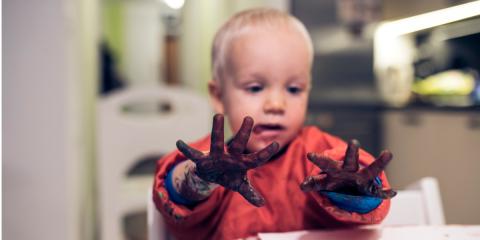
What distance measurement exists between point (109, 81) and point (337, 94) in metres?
2.28

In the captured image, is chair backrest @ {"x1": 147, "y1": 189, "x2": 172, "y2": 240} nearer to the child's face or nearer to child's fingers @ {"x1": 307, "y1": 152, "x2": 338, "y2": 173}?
the child's face

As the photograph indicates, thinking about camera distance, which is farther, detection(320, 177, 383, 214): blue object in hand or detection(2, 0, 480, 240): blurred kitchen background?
detection(2, 0, 480, 240): blurred kitchen background

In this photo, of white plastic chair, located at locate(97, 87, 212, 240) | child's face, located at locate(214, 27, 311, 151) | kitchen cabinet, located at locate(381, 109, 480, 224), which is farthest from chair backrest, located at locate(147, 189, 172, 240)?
kitchen cabinet, located at locate(381, 109, 480, 224)

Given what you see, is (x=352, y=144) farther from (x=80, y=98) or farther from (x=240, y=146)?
(x=80, y=98)

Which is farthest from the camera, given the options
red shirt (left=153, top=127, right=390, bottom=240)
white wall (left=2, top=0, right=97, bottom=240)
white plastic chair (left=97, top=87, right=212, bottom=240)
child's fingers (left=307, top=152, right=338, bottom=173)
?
white plastic chair (left=97, top=87, right=212, bottom=240)

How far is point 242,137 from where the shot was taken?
0.38 metres

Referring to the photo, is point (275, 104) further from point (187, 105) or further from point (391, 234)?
point (187, 105)

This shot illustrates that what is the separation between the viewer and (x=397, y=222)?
2.04 feet

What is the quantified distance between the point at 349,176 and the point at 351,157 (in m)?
0.02

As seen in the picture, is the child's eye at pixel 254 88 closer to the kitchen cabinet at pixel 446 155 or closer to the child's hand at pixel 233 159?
the child's hand at pixel 233 159

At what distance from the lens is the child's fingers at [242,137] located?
1.24ft

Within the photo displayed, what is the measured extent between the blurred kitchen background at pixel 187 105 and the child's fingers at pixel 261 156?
0.91m

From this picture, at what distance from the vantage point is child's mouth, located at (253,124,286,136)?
56 cm

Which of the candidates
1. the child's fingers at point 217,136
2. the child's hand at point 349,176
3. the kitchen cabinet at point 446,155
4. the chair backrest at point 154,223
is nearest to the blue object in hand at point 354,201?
the child's hand at point 349,176
